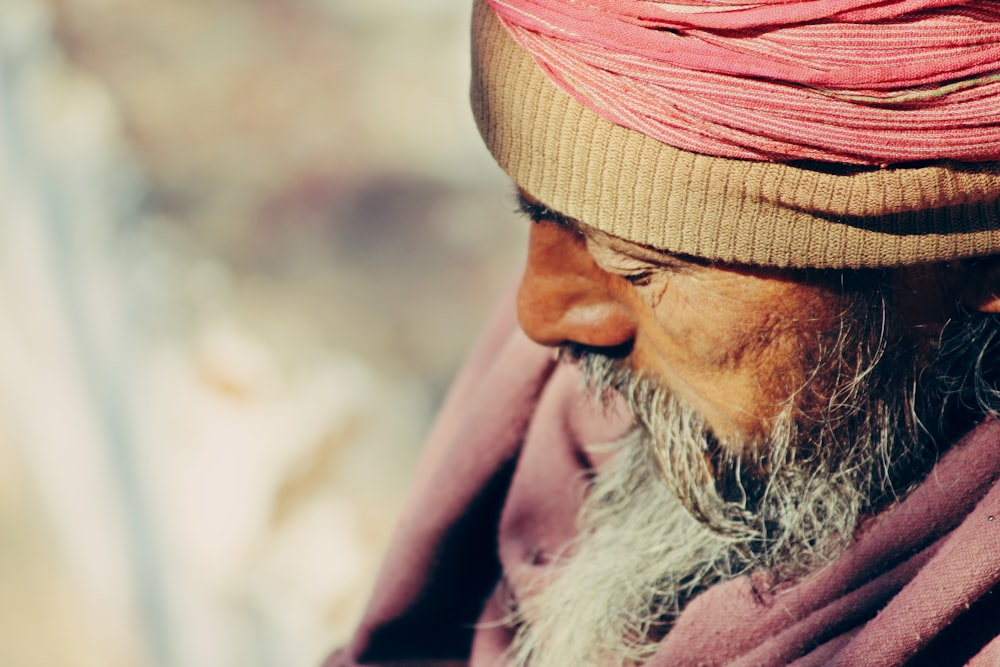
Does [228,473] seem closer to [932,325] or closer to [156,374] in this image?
[156,374]

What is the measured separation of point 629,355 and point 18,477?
14.6ft

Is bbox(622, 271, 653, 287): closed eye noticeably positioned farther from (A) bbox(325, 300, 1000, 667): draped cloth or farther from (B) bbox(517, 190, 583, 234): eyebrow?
(A) bbox(325, 300, 1000, 667): draped cloth

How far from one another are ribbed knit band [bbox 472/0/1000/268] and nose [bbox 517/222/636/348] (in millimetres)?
111

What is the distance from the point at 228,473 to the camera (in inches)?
156

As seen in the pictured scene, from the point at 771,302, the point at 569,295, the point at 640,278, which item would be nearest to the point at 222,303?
the point at 569,295

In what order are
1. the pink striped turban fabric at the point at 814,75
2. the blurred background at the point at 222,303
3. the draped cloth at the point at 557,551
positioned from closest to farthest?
1. the pink striped turban fabric at the point at 814,75
2. the draped cloth at the point at 557,551
3. the blurred background at the point at 222,303

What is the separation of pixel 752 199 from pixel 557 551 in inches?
37.6

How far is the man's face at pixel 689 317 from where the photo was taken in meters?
1.33

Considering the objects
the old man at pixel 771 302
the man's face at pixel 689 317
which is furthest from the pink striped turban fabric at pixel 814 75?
the man's face at pixel 689 317

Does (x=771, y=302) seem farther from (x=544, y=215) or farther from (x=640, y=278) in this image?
(x=544, y=215)

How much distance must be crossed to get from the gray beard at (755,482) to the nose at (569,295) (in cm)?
7

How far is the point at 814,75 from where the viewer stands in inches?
45.8

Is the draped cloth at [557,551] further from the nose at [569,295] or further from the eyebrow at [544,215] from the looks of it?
the eyebrow at [544,215]

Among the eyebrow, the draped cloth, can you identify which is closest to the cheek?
the eyebrow
